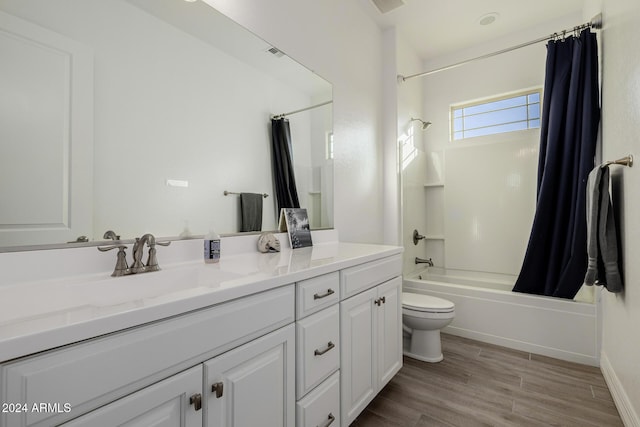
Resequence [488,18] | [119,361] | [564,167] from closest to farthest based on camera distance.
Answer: [119,361] < [564,167] < [488,18]

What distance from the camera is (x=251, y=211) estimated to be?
1560 mm

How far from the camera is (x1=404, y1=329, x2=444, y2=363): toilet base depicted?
211 cm

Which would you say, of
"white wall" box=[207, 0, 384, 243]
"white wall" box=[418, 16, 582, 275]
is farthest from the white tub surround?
"white wall" box=[418, 16, 582, 275]

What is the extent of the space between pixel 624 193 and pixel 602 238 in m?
0.26

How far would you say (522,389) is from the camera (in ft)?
5.78

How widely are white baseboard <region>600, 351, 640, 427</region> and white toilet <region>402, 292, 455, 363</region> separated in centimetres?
87

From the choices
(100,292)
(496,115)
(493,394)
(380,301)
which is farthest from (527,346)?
(100,292)

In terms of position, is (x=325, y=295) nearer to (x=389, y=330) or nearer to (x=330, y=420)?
(x=330, y=420)

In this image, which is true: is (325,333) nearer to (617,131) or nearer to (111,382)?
(111,382)

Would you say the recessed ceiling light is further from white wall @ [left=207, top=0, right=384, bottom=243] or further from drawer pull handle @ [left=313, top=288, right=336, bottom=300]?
drawer pull handle @ [left=313, top=288, right=336, bottom=300]

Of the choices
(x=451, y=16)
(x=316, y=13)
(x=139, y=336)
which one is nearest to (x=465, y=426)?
(x=139, y=336)

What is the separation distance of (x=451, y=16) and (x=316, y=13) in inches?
55.6

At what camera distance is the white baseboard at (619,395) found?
1384 mm

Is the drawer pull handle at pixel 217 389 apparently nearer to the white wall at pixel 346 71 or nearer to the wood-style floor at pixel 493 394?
the wood-style floor at pixel 493 394
